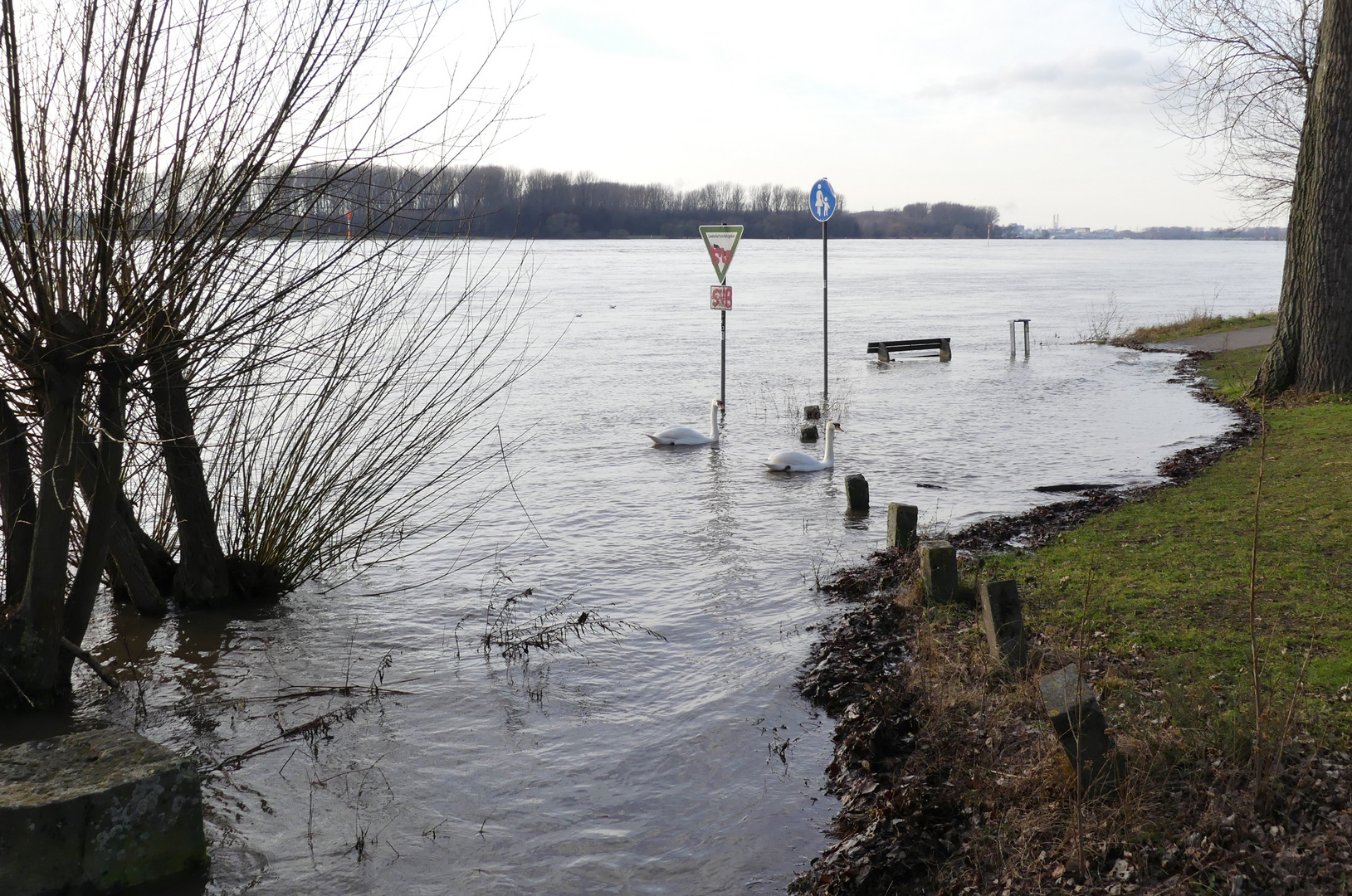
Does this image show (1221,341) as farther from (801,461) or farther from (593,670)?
(593,670)

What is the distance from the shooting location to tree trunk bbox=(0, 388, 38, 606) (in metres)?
5.46

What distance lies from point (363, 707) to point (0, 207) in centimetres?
332

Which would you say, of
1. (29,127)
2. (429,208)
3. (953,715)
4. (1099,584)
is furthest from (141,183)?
(1099,584)

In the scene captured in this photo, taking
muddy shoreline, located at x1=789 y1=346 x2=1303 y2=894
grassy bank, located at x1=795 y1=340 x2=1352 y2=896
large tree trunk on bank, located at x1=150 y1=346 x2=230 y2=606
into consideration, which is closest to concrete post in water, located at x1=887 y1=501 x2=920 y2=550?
muddy shoreline, located at x1=789 y1=346 x2=1303 y2=894

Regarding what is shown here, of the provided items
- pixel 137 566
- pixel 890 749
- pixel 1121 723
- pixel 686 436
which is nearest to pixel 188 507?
pixel 137 566

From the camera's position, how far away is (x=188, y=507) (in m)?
7.54

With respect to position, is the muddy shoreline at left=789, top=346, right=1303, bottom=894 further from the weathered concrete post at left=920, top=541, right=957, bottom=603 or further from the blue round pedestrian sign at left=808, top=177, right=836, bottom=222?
the blue round pedestrian sign at left=808, top=177, right=836, bottom=222

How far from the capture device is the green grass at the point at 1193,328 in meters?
29.8

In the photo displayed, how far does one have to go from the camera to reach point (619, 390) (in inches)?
843

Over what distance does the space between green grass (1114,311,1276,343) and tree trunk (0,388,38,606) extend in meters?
29.2

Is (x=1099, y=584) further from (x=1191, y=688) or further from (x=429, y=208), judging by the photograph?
(x=429, y=208)

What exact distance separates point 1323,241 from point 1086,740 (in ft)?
42.1

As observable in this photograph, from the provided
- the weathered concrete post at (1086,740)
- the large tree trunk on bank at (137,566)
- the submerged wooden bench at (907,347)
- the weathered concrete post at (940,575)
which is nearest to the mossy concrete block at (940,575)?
the weathered concrete post at (940,575)

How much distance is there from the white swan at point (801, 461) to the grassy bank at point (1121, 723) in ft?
14.6
